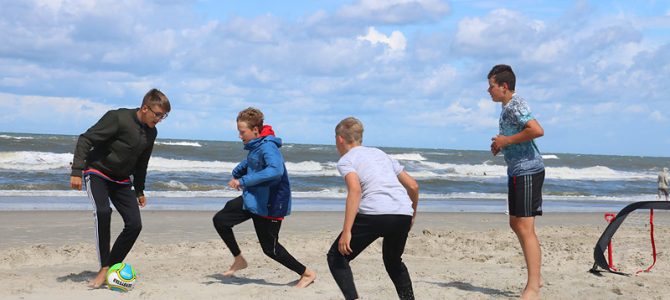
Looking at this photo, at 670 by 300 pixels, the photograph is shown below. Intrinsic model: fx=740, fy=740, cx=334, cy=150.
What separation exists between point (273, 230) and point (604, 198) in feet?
67.0

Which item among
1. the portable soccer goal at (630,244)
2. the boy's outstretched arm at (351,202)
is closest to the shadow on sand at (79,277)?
the boy's outstretched arm at (351,202)

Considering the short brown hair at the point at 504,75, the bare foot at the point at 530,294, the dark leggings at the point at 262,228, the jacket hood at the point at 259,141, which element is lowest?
the bare foot at the point at 530,294

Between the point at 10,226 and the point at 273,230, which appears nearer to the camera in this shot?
the point at 273,230

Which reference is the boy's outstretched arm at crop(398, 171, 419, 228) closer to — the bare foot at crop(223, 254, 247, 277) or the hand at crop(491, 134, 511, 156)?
the hand at crop(491, 134, 511, 156)

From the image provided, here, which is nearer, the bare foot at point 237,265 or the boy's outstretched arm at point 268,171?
the boy's outstretched arm at point 268,171

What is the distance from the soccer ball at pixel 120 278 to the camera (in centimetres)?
571

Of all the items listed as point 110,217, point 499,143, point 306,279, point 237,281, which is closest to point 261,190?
point 306,279

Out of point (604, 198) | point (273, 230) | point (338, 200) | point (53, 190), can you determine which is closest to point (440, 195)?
point (338, 200)

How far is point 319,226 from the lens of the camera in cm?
1177

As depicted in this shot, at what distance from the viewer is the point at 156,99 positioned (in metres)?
5.69

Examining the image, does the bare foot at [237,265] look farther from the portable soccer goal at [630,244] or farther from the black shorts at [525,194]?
the portable soccer goal at [630,244]

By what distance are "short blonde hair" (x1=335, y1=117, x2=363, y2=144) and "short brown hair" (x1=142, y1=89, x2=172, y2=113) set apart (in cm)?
168

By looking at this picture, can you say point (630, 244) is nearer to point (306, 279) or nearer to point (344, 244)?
point (306, 279)

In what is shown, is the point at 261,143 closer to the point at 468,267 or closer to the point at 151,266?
the point at 151,266
